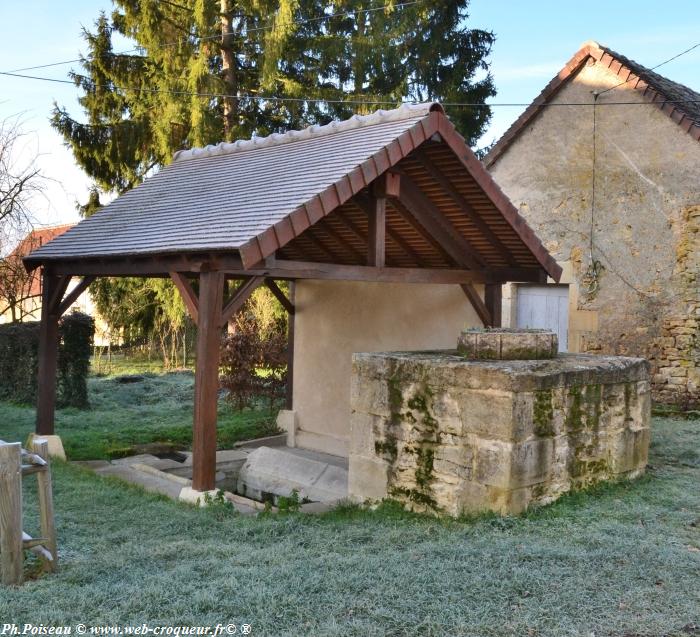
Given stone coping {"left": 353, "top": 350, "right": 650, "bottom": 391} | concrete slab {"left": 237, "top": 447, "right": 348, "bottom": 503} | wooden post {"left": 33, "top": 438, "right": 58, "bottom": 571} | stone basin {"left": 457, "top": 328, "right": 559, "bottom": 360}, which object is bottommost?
concrete slab {"left": 237, "top": 447, "right": 348, "bottom": 503}

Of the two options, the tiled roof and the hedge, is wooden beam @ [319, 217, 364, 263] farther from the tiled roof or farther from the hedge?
the hedge

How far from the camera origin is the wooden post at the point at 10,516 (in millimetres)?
3982

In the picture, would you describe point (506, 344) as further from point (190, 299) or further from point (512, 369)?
point (190, 299)

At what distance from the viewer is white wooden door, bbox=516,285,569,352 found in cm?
1249

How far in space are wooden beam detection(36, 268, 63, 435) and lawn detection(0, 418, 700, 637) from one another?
3302mm

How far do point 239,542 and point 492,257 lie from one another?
5.03 m

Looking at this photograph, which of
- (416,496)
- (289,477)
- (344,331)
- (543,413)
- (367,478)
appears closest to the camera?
(543,413)

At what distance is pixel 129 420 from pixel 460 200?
6.96m

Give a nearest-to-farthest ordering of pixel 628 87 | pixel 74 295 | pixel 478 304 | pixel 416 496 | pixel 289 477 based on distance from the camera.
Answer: pixel 416 496, pixel 289 477, pixel 478 304, pixel 74 295, pixel 628 87

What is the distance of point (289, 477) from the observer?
27.2 feet

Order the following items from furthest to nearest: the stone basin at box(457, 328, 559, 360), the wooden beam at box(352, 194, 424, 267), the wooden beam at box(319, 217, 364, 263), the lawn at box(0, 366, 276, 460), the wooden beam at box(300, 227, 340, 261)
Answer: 1. the lawn at box(0, 366, 276, 460)
2. the wooden beam at box(300, 227, 340, 261)
3. the wooden beam at box(319, 217, 364, 263)
4. the wooden beam at box(352, 194, 424, 267)
5. the stone basin at box(457, 328, 559, 360)

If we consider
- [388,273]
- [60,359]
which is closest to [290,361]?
[388,273]

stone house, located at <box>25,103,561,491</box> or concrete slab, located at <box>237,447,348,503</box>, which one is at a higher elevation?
stone house, located at <box>25,103,561,491</box>

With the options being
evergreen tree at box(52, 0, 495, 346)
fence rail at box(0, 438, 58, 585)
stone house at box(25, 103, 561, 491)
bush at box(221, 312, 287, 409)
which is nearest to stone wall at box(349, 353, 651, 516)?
stone house at box(25, 103, 561, 491)
